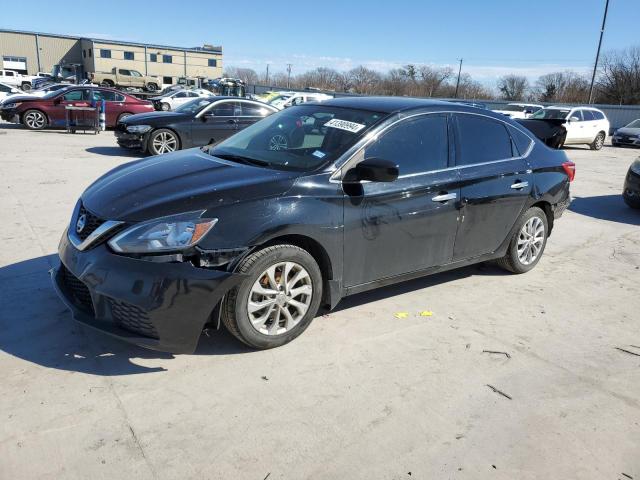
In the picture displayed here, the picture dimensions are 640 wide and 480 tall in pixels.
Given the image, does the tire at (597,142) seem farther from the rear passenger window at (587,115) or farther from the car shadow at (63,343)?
the car shadow at (63,343)

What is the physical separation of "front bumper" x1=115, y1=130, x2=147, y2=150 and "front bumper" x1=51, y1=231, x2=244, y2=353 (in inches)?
367

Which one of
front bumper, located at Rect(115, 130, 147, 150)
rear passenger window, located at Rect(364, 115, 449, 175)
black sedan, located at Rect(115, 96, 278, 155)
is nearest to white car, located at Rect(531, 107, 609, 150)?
black sedan, located at Rect(115, 96, 278, 155)

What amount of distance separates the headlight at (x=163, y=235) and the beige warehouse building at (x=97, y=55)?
8465 cm

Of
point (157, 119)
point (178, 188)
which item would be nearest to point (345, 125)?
point (178, 188)

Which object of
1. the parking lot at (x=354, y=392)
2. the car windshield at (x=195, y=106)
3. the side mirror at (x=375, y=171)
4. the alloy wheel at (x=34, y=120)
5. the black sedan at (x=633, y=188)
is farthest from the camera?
the alloy wheel at (x=34, y=120)

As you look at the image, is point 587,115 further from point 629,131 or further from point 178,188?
point 178,188

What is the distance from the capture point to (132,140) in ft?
39.6

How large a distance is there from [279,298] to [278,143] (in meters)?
1.40

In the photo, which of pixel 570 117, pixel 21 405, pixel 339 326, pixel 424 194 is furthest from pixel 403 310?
pixel 570 117

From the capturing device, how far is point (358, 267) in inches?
154

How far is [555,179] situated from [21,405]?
5.09 metres

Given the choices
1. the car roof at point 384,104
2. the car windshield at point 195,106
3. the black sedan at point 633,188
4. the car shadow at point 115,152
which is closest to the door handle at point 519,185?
the car roof at point 384,104

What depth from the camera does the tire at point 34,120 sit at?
1683cm

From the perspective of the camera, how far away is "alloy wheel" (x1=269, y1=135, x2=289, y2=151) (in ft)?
13.8
